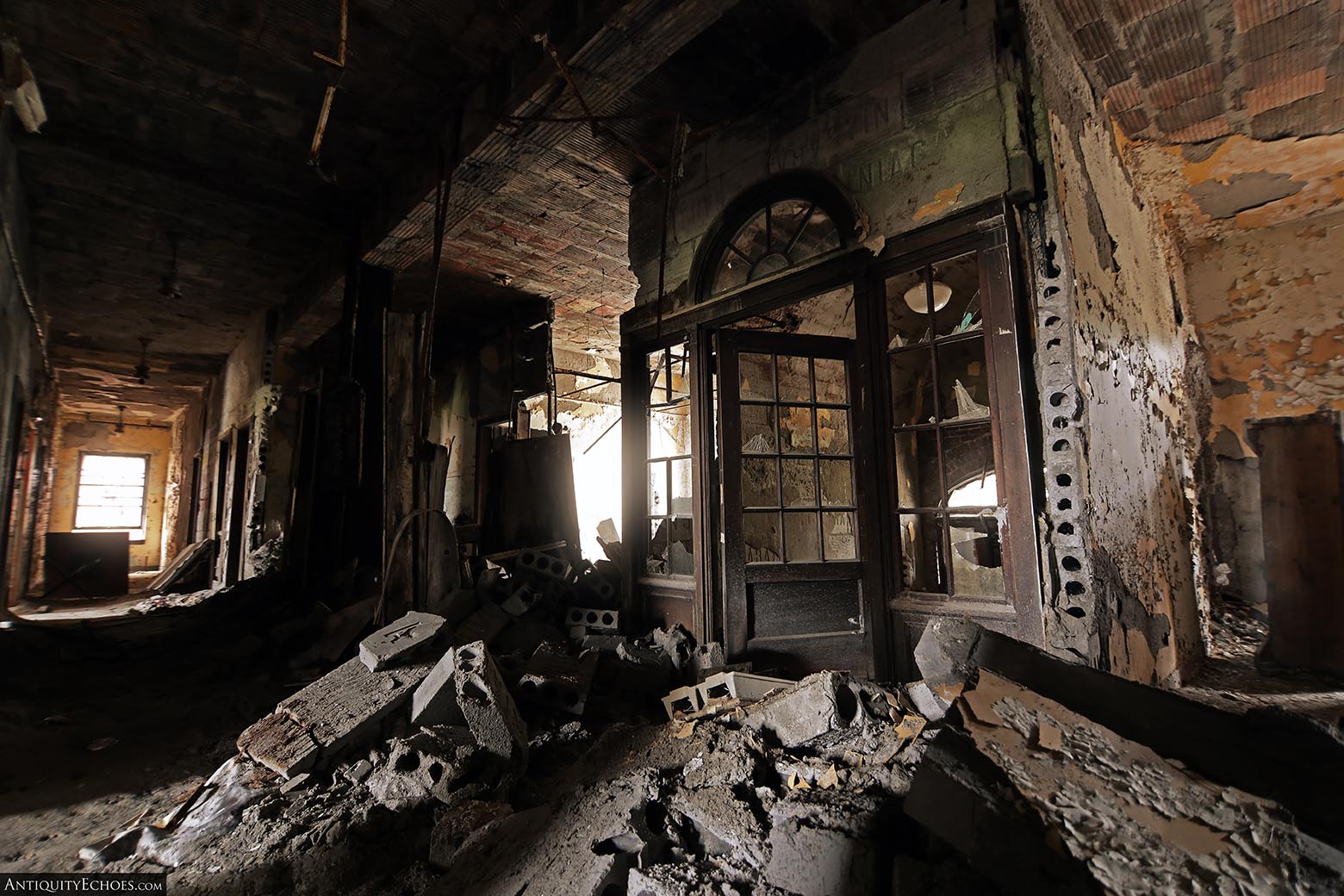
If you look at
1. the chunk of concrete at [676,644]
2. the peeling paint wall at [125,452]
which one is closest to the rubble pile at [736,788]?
the chunk of concrete at [676,644]

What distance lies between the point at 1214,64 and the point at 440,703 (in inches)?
232

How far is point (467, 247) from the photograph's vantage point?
20.2 ft

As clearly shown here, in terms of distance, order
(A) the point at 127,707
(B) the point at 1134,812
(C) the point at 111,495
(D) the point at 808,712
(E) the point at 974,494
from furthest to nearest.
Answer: (C) the point at 111,495 < (E) the point at 974,494 < (A) the point at 127,707 < (D) the point at 808,712 < (B) the point at 1134,812

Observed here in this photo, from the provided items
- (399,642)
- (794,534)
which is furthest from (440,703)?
(794,534)

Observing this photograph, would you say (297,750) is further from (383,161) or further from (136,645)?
(383,161)

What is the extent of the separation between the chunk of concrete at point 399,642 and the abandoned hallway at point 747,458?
0.03 metres

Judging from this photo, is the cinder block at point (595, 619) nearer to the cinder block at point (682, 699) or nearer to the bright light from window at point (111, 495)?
the cinder block at point (682, 699)

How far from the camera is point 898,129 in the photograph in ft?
10.6

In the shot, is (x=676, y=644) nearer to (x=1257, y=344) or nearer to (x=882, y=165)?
(x=882, y=165)

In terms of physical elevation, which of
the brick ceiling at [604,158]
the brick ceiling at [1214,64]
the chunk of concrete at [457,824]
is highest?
the brick ceiling at [1214,64]

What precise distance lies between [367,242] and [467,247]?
43.9 inches

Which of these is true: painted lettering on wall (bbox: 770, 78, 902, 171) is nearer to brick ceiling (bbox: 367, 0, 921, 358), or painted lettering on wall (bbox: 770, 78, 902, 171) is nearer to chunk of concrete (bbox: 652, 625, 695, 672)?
brick ceiling (bbox: 367, 0, 921, 358)

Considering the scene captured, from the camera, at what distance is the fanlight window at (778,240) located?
3.77 m

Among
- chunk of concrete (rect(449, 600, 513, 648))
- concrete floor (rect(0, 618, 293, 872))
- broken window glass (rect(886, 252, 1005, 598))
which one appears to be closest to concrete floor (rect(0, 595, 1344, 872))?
concrete floor (rect(0, 618, 293, 872))
